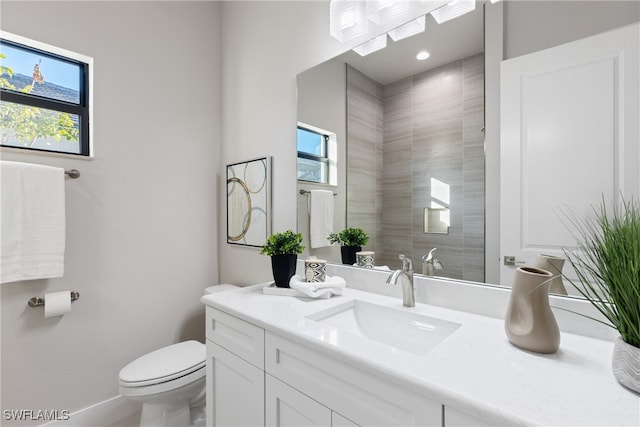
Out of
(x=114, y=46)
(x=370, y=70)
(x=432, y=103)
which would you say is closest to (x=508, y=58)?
(x=432, y=103)

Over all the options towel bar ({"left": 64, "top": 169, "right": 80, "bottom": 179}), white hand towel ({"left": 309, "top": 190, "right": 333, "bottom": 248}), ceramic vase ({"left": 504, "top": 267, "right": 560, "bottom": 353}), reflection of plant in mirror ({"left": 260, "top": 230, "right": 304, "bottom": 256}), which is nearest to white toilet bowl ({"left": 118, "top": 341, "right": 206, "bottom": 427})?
reflection of plant in mirror ({"left": 260, "top": 230, "right": 304, "bottom": 256})

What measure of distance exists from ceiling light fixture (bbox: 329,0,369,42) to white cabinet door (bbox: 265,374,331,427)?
1.47 metres

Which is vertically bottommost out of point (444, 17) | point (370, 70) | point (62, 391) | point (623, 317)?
point (62, 391)

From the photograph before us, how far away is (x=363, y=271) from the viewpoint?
1.40m

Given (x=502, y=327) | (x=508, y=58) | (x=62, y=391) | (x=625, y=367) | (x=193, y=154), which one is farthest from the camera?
(x=193, y=154)

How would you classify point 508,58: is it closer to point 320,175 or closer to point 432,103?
point 432,103

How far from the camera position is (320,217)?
161cm

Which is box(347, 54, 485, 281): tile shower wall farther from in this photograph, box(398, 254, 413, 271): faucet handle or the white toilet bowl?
the white toilet bowl

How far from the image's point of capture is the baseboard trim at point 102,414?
5.32ft

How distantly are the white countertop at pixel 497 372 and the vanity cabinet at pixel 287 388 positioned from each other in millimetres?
43

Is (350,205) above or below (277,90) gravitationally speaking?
below

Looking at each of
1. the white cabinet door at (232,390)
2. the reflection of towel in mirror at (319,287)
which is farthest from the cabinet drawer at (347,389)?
the reflection of towel in mirror at (319,287)

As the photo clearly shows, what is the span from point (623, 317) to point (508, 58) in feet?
2.81

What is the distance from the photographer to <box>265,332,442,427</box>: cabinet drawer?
2.17 ft
